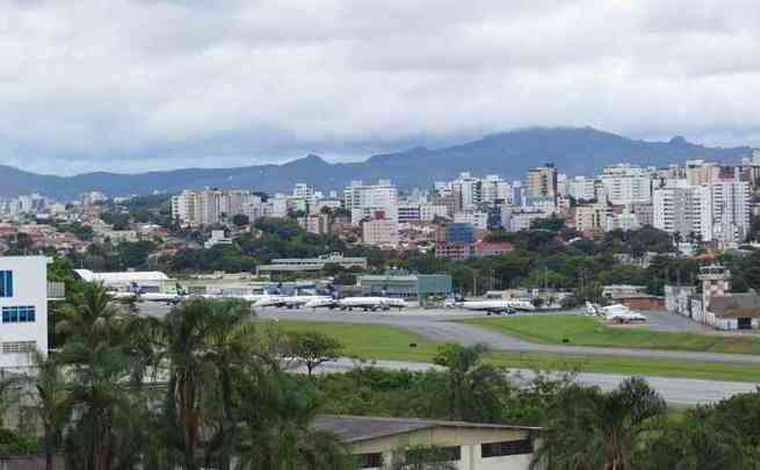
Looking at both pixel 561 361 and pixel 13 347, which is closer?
pixel 13 347

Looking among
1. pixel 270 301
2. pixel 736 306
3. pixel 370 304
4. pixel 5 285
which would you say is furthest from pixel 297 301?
pixel 5 285

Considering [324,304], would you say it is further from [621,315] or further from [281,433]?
[281,433]

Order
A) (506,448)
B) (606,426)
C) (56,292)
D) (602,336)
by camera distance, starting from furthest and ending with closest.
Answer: (602,336) → (56,292) → (506,448) → (606,426)

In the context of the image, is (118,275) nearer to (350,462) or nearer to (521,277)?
(521,277)

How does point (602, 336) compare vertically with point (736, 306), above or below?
below

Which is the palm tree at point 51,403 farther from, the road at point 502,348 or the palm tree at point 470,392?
the road at point 502,348

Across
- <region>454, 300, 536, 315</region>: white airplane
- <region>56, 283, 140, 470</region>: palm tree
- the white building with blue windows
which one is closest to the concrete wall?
<region>56, 283, 140, 470</region>: palm tree
